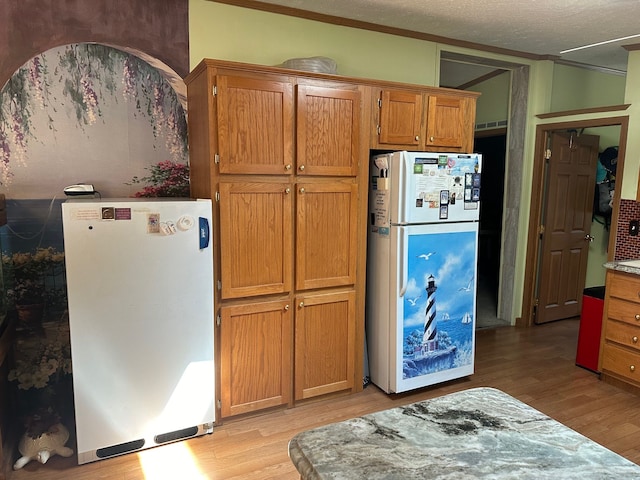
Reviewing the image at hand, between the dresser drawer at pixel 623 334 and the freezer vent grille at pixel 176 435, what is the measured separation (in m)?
2.98

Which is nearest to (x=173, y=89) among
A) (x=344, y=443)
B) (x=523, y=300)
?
(x=344, y=443)

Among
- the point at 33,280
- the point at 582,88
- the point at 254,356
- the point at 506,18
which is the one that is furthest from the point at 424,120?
the point at 33,280

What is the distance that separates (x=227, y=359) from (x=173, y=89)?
1.72 m

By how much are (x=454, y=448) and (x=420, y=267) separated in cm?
197

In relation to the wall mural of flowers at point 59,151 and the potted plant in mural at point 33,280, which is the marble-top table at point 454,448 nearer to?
the wall mural of flowers at point 59,151

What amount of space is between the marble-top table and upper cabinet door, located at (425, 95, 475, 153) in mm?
2247

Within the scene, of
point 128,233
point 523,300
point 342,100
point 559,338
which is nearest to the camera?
point 128,233

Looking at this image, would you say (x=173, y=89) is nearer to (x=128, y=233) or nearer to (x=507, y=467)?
(x=128, y=233)

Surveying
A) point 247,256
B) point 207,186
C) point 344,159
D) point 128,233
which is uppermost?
point 344,159

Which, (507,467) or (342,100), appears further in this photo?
(342,100)

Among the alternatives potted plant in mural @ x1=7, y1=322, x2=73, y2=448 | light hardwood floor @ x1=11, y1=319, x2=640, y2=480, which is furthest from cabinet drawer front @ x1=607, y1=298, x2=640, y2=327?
potted plant in mural @ x1=7, y1=322, x2=73, y2=448

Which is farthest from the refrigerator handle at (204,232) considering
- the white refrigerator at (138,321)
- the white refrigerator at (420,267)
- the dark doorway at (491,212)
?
the dark doorway at (491,212)

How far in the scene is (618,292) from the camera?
321 centimetres

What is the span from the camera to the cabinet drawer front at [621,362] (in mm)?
3104
